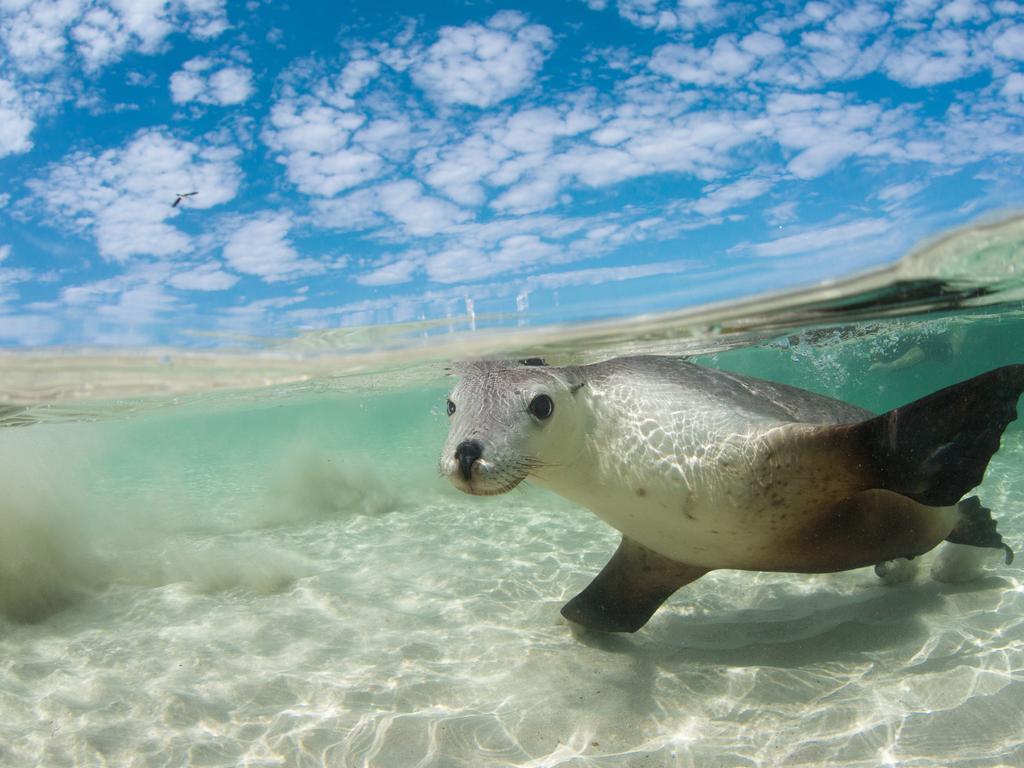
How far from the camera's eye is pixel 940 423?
3016mm

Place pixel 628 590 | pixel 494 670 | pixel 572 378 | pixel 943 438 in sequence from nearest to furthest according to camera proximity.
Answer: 1. pixel 943 438
2. pixel 572 378
3. pixel 494 670
4. pixel 628 590

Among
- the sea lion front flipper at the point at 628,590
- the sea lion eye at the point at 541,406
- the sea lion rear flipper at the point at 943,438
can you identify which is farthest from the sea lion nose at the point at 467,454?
the sea lion rear flipper at the point at 943,438

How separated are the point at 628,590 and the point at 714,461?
1.48 m

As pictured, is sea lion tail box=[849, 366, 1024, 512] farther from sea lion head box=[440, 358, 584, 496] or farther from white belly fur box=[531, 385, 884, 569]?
sea lion head box=[440, 358, 584, 496]

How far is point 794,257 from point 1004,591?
351 cm

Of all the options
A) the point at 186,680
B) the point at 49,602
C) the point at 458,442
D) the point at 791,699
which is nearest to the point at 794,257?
the point at 791,699

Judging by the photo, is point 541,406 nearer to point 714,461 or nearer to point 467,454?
point 467,454

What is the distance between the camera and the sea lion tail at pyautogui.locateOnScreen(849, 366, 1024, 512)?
2.98m

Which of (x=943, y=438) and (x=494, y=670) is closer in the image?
(x=943, y=438)

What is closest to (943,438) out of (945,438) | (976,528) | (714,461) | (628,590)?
(945,438)

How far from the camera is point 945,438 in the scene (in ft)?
9.89

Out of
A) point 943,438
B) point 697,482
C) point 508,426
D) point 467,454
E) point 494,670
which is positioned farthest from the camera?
point 494,670

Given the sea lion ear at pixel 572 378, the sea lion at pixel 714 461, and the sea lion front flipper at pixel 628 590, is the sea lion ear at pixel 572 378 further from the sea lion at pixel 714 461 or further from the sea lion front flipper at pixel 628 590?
the sea lion front flipper at pixel 628 590

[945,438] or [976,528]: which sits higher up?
[945,438]
